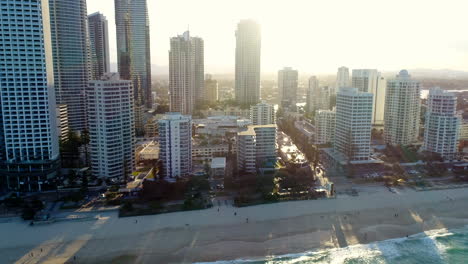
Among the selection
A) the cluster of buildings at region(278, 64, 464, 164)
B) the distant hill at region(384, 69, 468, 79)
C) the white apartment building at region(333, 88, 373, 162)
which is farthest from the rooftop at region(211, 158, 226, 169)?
the distant hill at region(384, 69, 468, 79)

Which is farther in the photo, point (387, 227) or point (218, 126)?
point (218, 126)

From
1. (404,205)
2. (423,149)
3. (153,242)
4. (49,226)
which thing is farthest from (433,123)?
(49,226)

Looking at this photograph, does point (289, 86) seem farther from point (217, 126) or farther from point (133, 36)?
point (133, 36)

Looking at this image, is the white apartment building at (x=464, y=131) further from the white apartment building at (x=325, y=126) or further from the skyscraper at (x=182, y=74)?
the skyscraper at (x=182, y=74)

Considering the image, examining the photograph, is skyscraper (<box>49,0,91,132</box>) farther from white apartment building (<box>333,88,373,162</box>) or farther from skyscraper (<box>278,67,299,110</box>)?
skyscraper (<box>278,67,299,110</box>)

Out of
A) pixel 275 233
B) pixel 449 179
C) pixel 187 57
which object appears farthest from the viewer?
pixel 187 57

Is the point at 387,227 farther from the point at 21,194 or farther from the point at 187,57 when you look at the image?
the point at 187,57

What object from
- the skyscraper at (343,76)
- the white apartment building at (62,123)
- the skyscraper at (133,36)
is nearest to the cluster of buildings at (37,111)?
the white apartment building at (62,123)
